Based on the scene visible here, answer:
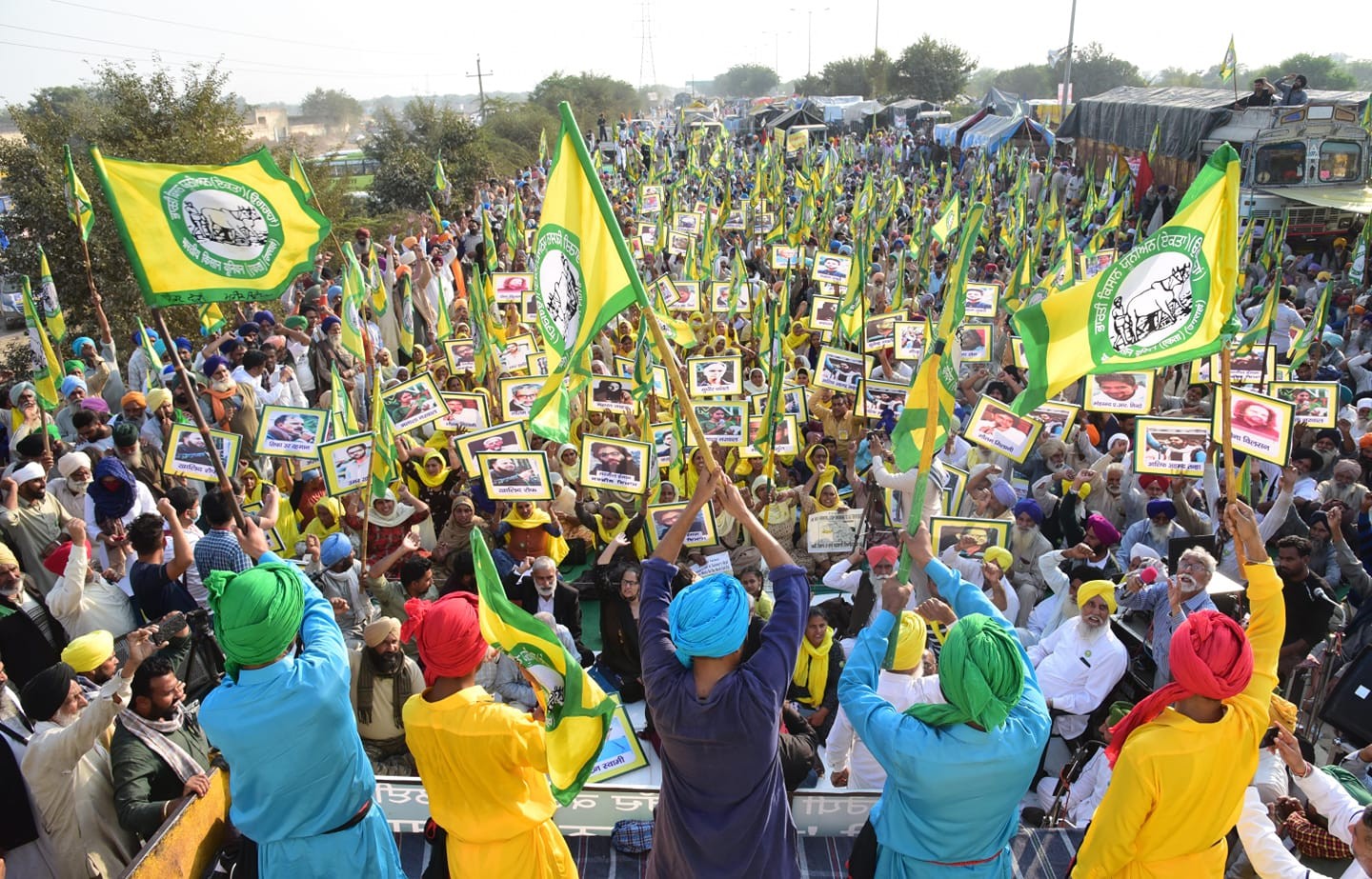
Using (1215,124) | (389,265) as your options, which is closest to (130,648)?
(389,265)

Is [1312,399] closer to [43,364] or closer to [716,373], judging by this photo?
[716,373]

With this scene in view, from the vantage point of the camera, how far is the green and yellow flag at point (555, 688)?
2.85 meters

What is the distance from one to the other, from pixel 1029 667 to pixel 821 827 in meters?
1.55

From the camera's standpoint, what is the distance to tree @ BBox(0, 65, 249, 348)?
48.2ft

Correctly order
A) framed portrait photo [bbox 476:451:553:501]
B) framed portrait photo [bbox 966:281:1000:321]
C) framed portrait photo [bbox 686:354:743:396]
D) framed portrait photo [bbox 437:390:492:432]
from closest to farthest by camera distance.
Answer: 1. framed portrait photo [bbox 476:451:553:501]
2. framed portrait photo [bbox 437:390:492:432]
3. framed portrait photo [bbox 686:354:743:396]
4. framed portrait photo [bbox 966:281:1000:321]

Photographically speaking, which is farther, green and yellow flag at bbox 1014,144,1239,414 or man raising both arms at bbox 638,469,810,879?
green and yellow flag at bbox 1014,144,1239,414

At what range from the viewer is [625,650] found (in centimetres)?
599

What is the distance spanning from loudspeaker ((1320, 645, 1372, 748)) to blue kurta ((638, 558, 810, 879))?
3458mm

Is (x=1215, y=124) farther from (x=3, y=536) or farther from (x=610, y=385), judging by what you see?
(x=3, y=536)

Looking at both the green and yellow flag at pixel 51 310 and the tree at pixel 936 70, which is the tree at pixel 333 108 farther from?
the green and yellow flag at pixel 51 310

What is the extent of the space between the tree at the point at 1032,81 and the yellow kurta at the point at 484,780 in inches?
4137

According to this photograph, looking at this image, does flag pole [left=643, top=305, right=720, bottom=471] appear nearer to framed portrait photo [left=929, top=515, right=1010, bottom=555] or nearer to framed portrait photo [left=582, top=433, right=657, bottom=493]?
framed portrait photo [left=929, top=515, right=1010, bottom=555]

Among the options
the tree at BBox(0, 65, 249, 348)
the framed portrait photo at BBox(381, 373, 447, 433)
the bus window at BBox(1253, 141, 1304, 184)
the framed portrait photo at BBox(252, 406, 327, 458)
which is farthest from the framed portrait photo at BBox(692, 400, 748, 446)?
the bus window at BBox(1253, 141, 1304, 184)

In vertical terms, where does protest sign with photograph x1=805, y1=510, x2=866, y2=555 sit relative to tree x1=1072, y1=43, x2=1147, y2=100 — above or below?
below
